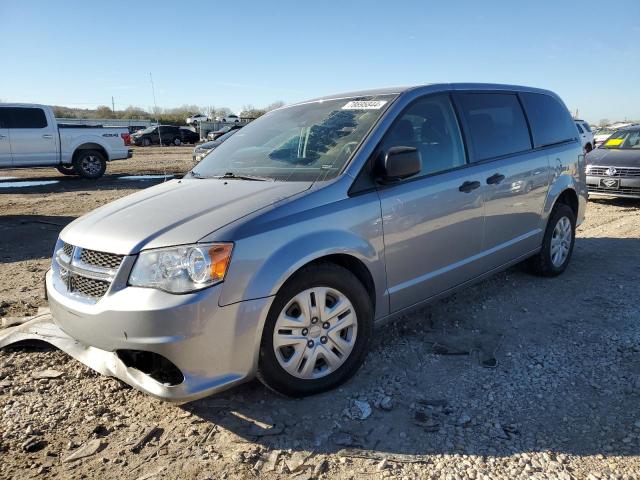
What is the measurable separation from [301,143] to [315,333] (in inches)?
55.0

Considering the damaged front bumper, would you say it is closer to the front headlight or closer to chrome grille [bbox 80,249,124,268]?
the front headlight

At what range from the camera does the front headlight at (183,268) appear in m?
2.47

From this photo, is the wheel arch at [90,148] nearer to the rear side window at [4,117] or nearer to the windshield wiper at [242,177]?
the rear side window at [4,117]

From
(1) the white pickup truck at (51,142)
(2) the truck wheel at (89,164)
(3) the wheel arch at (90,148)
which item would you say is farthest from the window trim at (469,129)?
(2) the truck wheel at (89,164)

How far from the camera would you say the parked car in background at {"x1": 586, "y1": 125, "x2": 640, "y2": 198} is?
916 cm

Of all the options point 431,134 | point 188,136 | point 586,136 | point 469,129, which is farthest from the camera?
point 188,136

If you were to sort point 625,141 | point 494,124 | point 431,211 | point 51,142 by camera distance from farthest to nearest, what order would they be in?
point 51,142, point 625,141, point 494,124, point 431,211

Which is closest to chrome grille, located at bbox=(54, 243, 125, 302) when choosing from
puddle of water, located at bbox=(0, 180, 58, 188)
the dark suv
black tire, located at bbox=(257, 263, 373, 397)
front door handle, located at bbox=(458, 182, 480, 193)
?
black tire, located at bbox=(257, 263, 373, 397)

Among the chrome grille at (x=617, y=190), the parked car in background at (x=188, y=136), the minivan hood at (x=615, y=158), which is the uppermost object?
the parked car in background at (x=188, y=136)

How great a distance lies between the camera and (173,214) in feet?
9.35

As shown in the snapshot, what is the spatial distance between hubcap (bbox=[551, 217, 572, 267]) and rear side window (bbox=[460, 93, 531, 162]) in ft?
3.29

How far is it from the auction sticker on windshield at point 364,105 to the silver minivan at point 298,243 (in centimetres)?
2

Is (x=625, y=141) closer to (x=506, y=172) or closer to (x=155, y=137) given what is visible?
(x=506, y=172)

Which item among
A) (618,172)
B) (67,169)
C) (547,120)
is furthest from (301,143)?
(67,169)
